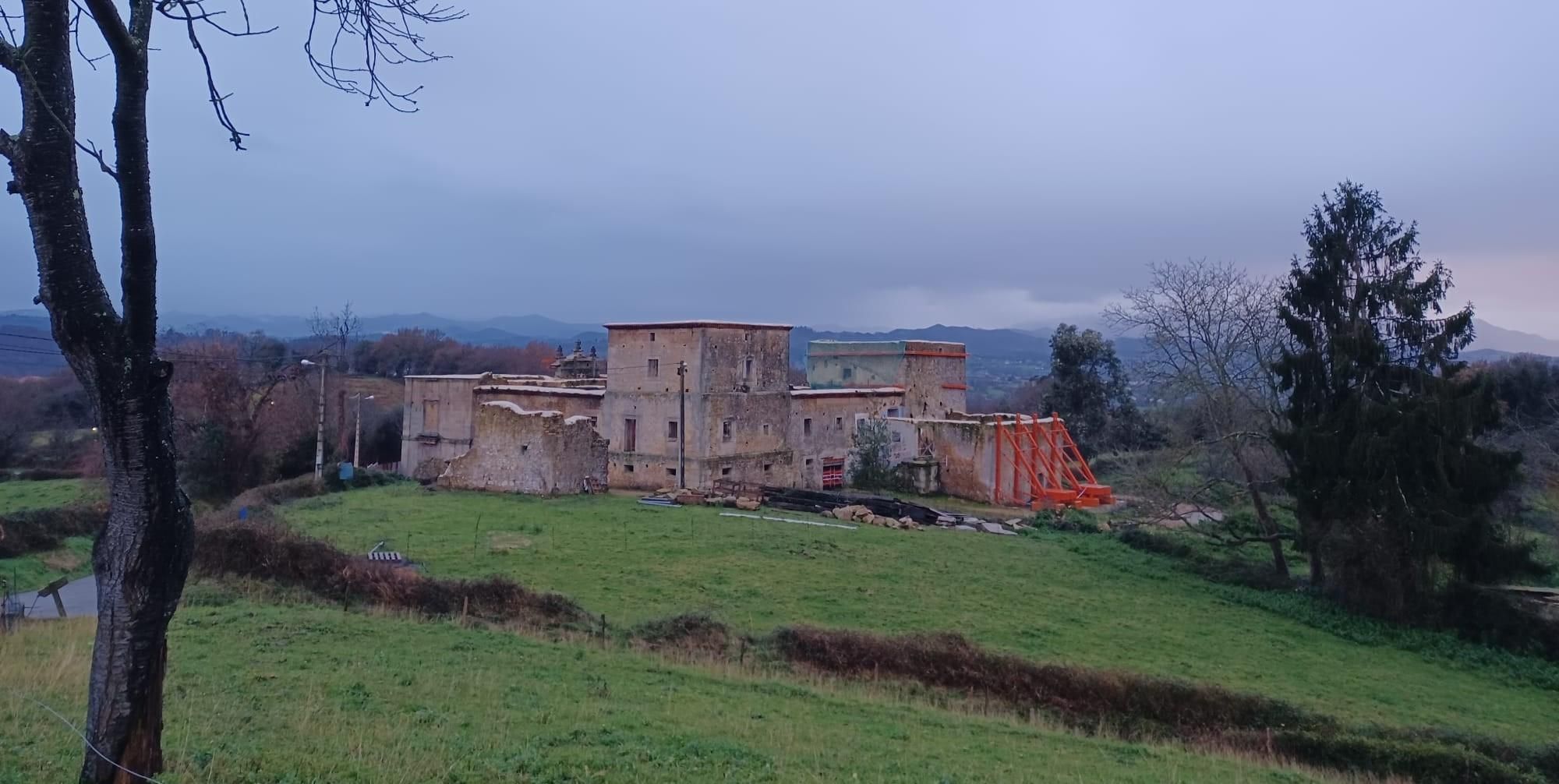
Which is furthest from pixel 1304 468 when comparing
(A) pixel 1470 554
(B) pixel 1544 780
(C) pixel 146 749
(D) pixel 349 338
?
(D) pixel 349 338

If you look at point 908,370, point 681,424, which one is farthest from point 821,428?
point 681,424

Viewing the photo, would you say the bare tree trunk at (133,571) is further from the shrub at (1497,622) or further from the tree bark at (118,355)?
the shrub at (1497,622)

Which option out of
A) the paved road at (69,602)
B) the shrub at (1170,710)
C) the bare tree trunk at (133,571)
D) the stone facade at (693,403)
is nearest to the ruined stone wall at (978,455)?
the stone facade at (693,403)

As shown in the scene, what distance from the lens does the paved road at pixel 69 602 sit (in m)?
15.5

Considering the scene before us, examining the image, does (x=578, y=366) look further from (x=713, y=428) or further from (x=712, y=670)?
(x=712, y=670)

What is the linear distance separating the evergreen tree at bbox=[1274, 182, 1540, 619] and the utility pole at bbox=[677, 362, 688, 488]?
59.8 ft

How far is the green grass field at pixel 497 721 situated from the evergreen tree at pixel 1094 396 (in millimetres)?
38039

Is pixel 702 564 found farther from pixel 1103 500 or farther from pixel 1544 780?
pixel 1103 500

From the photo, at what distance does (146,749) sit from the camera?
527cm

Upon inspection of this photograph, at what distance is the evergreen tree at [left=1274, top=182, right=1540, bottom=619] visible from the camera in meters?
19.6

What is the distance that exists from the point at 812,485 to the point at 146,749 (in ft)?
101

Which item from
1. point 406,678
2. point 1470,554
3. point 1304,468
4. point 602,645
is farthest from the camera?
point 1304,468

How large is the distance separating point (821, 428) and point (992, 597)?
17.7 m

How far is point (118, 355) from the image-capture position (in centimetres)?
497
